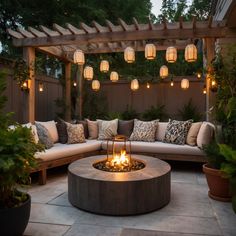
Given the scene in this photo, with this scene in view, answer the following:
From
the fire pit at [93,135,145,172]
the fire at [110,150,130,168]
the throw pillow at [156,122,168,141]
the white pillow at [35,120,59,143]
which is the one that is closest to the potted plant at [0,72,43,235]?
the fire pit at [93,135,145,172]

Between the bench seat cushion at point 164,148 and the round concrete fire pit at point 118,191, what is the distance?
1.83 metres

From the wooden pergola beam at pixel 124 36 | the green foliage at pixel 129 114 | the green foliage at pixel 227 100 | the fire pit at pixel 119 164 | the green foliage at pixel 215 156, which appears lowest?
the fire pit at pixel 119 164

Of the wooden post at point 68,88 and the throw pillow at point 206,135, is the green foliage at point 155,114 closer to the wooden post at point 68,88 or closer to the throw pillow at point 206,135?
the wooden post at point 68,88

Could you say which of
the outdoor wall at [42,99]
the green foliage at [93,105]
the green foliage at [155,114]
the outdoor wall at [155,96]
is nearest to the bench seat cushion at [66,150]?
the outdoor wall at [42,99]

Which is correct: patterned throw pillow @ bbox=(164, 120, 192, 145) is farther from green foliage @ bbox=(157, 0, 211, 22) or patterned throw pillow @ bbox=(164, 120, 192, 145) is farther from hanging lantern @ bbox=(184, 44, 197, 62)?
green foliage @ bbox=(157, 0, 211, 22)

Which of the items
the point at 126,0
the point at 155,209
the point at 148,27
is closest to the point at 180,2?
the point at 126,0

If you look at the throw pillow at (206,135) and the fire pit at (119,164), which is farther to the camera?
the throw pillow at (206,135)

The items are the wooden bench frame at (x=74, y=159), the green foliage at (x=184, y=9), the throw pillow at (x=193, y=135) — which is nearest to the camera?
the wooden bench frame at (x=74, y=159)

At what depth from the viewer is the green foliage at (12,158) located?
245 cm

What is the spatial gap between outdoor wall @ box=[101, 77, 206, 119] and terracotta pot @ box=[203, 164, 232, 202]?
206 inches

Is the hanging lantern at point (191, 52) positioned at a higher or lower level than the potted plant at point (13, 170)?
higher

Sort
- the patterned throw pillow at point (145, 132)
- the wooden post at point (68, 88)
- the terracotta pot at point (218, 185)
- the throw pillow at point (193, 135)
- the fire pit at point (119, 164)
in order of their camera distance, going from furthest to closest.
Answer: the wooden post at point (68, 88) → the patterned throw pillow at point (145, 132) → the throw pillow at point (193, 135) → the fire pit at point (119, 164) → the terracotta pot at point (218, 185)

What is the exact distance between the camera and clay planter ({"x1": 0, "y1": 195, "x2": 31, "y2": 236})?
2428 mm

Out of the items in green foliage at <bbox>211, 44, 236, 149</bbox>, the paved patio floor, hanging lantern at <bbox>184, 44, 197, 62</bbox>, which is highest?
hanging lantern at <bbox>184, 44, 197, 62</bbox>
